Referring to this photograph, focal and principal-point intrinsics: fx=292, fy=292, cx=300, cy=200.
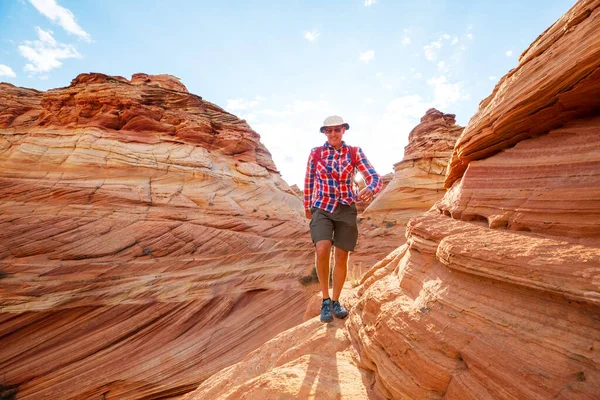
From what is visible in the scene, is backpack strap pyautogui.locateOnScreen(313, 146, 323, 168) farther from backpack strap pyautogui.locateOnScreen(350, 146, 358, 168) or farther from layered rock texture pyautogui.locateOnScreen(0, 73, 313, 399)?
layered rock texture pyautogui.locateOnScreen(0, 73, 313, 399)

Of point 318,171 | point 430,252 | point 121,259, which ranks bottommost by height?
point 121,259

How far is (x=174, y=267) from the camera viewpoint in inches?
433

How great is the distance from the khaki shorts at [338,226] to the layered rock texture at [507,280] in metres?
0.76

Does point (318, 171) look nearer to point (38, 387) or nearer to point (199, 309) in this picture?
point (199, 309)

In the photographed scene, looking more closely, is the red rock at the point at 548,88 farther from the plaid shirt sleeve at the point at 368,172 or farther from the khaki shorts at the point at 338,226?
the khaki shorts at the point at 338,226

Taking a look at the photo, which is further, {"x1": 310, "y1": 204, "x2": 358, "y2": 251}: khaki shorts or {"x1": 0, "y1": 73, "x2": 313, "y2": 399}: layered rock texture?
{"x1": 0, "y1": 73, "x2": 313, "y2": 399}: layered rock texture

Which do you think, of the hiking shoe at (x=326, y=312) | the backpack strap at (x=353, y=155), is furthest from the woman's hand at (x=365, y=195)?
the hiking shoe at (x=326, y=312)

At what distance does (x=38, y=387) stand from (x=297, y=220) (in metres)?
13.1

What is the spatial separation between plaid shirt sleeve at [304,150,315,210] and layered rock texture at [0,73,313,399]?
222 inches

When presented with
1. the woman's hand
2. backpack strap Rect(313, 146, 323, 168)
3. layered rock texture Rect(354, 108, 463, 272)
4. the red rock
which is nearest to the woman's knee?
the woman's hand

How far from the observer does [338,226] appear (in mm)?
3994

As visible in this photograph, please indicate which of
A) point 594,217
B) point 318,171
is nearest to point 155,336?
point 318,171

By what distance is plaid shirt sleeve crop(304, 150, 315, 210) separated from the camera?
4.20 meters

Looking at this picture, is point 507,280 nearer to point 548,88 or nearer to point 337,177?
point 548,88
